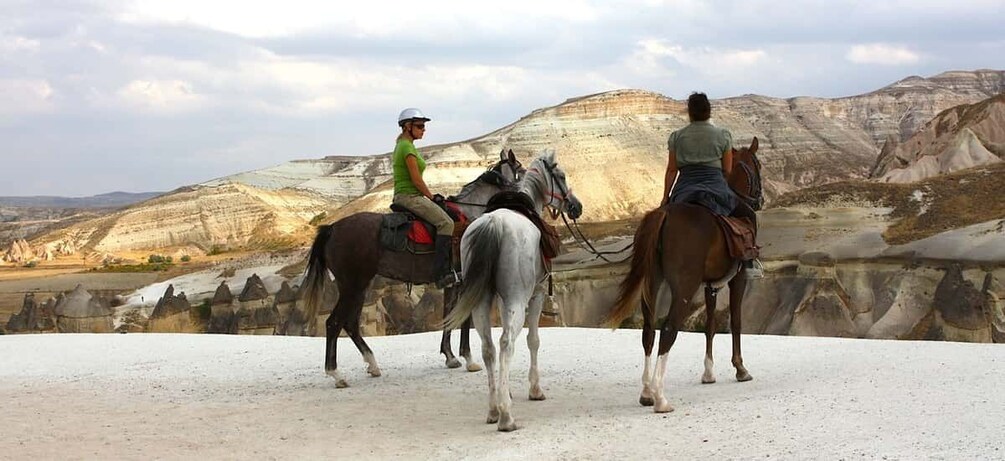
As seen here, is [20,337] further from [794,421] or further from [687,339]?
[794,421]

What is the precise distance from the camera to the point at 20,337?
17406mm

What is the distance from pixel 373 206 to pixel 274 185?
6290 cm

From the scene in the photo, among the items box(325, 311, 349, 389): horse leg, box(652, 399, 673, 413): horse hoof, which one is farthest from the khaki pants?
box(652, 399, 673, 413): horse hoof

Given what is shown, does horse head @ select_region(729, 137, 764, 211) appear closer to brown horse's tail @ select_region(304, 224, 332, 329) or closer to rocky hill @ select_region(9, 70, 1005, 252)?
brown horse's tail @ select_region(304, 224, 332, 329)

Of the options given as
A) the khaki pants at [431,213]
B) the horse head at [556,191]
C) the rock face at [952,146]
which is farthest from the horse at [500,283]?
the rock face at [952,146]

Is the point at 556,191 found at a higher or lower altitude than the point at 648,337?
higher

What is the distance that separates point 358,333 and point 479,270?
344 cm

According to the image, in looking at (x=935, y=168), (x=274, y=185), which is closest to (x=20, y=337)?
(x=935, y=168)

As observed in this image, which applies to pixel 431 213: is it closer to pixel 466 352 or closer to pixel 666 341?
pixel 466 352

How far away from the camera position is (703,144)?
901cm

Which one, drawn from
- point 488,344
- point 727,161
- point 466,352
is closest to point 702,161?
point 727,161

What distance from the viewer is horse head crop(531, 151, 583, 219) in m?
10.5

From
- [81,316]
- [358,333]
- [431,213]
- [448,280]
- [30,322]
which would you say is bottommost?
[30,322]

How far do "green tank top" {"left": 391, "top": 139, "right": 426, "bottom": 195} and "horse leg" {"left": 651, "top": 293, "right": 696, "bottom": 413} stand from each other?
11.7 feet
